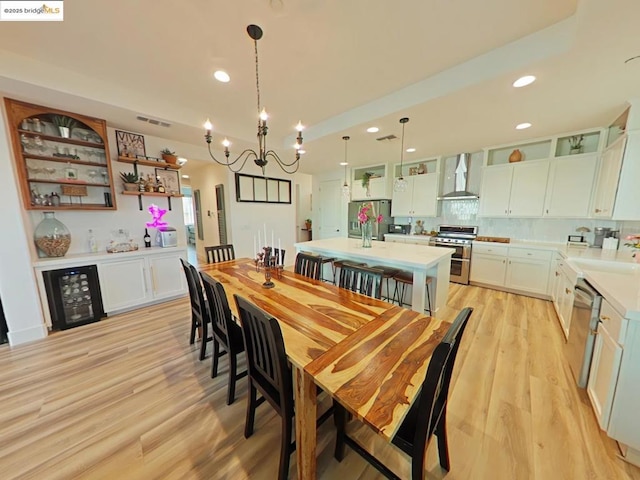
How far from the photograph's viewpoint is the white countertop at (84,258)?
261 cm

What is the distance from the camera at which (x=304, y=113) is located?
123 inches

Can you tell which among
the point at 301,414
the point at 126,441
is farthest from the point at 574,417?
the point at 126,441

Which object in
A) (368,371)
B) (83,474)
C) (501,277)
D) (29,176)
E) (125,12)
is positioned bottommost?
(83,474)

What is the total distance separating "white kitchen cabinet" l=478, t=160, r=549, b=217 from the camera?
3.66 metres

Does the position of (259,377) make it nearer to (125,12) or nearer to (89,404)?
(89,404)

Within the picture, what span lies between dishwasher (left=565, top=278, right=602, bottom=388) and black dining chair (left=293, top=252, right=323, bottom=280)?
2201 millimetres

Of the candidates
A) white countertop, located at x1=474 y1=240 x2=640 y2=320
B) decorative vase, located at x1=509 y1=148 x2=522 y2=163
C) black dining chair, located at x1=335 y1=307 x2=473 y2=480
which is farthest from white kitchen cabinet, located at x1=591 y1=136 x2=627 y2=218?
black dining chair, located at x1=335 y1=307 x2=473 y2=480

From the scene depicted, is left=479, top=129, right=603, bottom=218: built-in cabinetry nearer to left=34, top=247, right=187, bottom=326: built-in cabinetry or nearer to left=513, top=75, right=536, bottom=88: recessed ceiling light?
left=513, top=75, right=536, bottom=88: recessed ceiling light

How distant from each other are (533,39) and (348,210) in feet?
14.0

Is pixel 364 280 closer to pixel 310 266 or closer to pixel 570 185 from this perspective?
pixel 310 266

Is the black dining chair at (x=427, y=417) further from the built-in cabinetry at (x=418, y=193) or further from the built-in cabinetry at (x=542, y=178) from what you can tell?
the built-in cabinetry at (x=418, y=193)

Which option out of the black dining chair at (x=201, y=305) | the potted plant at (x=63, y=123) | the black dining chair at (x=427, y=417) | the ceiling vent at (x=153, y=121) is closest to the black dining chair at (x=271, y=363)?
the black dining chair at (x=427, y=417)

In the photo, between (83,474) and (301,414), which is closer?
(301,414)

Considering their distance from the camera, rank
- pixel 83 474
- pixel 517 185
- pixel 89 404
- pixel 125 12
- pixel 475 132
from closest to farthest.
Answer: pixel 83 474
pixel 125 12
pixel 89 404
pixel 475 132
pixel 517 185
